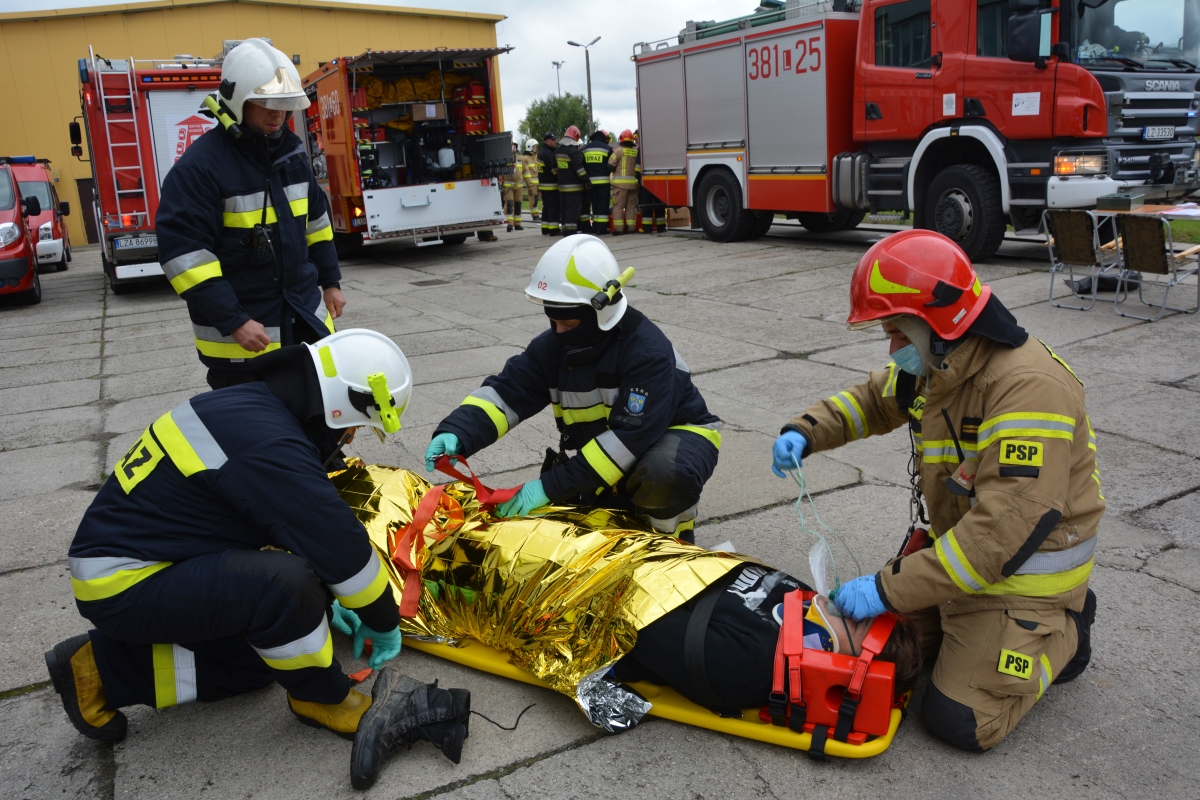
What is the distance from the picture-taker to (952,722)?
2396mm

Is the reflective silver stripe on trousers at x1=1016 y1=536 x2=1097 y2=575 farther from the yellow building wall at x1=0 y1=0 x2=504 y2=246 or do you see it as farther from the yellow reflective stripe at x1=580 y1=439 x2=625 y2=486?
the yellow building wall at x1=0 y1=0 x2=504 y2=246

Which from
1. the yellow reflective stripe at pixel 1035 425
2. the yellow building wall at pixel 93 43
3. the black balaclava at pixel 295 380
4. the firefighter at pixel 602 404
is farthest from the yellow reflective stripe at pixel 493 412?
the yellow building wall at pixel 93 43

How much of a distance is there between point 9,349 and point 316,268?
6.69 meters

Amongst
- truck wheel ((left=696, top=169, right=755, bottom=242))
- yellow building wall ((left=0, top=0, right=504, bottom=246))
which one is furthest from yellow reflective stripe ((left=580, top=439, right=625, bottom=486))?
yellow building wall ((left=0, top=0, right=504, bottom=246))

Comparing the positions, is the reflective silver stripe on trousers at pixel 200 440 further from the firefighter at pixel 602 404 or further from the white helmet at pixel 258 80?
the white helmet at pixel 258 80

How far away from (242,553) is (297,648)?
0.30 metres

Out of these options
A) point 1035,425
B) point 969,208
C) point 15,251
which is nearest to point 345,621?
point 1035,425

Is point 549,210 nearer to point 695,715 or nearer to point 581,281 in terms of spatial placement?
point 581,281

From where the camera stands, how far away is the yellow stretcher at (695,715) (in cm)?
240

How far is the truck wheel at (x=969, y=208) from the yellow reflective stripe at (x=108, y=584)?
8.35 m

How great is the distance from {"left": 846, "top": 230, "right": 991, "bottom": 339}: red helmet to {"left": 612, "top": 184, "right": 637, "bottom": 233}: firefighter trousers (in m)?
13.3

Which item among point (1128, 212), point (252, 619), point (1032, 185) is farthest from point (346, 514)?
point (1032, 185)

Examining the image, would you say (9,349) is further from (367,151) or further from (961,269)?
(961,269)

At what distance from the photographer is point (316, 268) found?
410cm
